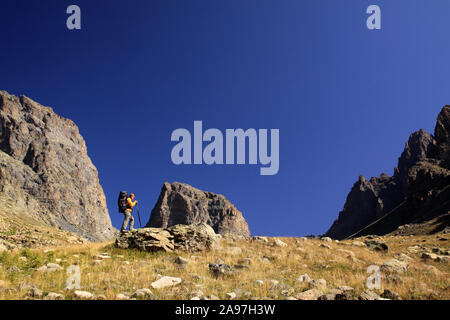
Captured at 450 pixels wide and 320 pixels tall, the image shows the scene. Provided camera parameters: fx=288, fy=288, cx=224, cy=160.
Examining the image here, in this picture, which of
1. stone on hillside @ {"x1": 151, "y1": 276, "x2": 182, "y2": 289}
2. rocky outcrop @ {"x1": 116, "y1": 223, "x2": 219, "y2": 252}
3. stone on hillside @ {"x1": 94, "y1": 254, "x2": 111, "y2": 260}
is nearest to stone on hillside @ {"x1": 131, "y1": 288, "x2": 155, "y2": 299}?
stone on hillside @ {"x1": 151, "y1": 276, "x2": 182, "y2": 289}

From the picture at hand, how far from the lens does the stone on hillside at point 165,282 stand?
30.6 ft

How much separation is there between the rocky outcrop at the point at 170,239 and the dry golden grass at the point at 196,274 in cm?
56

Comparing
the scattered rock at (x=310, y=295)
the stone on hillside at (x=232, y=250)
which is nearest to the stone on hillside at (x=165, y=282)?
the scattered rock at (x=310, y=295)

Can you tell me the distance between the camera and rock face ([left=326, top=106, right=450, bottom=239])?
91.2 metres

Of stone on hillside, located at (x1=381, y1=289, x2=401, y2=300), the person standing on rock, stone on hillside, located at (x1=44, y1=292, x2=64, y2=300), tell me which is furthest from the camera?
the person standing on rock

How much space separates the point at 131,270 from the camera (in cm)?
1111

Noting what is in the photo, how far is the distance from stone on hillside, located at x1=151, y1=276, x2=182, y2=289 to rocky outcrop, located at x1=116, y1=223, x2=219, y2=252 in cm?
524

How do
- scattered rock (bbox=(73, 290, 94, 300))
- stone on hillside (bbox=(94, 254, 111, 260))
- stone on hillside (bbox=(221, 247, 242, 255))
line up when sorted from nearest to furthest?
1. scattered rock (bbox=(73, 290, 94, 300))
2. stone on hillside (bbox=(94, 254, 111, 260))
3. stone on hillside (bbox=(221, 247, 242, 255))

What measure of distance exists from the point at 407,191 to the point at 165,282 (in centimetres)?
13669

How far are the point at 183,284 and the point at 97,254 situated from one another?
6.56 m

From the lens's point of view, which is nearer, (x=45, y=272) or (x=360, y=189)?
(x=45, y=272)

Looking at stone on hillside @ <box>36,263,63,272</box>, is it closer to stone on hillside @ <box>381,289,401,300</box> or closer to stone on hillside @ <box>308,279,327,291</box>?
stone on hillside @ <box>308,279,327,291</box>
